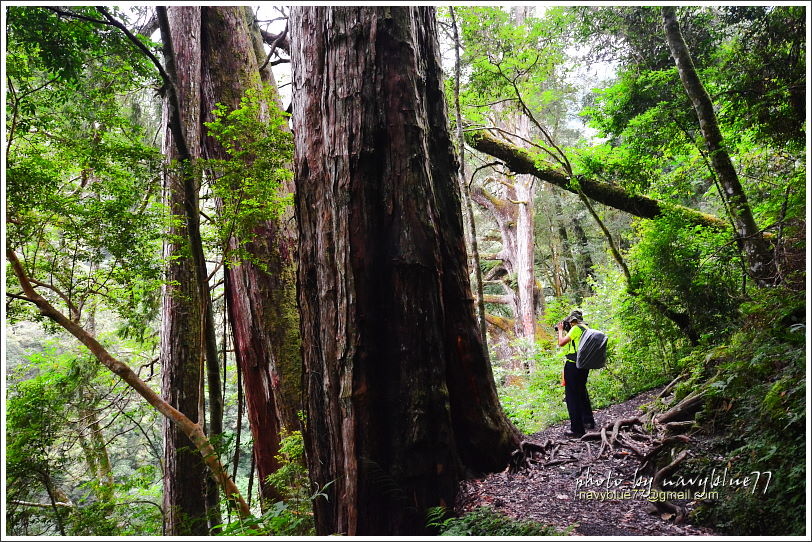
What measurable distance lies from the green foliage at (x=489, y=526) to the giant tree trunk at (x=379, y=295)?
0.38 metres

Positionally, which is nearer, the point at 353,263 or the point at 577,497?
the point at 577,497

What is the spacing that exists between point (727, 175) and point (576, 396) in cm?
314

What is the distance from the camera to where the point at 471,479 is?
3.61m

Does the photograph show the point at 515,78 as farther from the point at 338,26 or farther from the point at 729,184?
the point at 338,26

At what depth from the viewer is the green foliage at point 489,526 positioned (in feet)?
8.90

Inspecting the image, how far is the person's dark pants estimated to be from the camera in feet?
16.4

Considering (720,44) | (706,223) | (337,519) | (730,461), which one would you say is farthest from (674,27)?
(337,519)

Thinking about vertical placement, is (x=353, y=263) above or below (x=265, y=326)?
above

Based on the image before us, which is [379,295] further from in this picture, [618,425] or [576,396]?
[576,396]

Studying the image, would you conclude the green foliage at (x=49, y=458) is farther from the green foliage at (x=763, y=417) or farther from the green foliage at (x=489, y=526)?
the green foliage at (x=763, y=417)

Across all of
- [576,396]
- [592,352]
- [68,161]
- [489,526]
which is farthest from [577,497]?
[68,161]

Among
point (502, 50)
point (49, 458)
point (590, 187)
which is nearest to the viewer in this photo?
point (49, 458)

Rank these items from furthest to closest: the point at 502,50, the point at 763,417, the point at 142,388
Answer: the point at 502,50 < the point at 142,388 < the point at 763,417

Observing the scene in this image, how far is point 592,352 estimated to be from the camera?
507cm
